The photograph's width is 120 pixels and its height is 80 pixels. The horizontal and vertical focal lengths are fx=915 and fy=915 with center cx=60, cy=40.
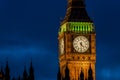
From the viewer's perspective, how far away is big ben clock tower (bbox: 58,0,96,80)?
571 feet

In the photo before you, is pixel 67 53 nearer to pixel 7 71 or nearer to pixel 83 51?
pixel 83 51

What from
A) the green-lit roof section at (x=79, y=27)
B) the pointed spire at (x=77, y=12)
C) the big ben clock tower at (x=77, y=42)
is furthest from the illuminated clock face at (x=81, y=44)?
the pointed spire at (x=77, y=12)

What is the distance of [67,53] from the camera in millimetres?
175125

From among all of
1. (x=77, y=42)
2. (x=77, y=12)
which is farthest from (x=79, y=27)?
(x=77, y=42)

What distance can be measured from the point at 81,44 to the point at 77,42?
47.7 inches

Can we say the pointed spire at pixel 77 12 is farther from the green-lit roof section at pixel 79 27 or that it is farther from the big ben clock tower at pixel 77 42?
the green-lit roof section at pixel 79 27

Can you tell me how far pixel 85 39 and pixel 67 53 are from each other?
450 centimetres

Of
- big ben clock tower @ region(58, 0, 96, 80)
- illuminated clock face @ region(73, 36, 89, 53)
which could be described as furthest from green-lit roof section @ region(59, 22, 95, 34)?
illuminated clock face @ region(73, 36, 89, 53)

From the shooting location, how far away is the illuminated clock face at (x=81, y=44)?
6885 inches

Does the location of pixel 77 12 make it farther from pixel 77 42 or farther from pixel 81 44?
pixel 81 44

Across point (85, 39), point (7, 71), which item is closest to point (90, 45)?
point (85, 39)

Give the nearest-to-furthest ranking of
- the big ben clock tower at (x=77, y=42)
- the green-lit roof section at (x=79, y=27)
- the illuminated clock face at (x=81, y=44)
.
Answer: the big ben clock tower at (x=77, y=42) → the illuminated clock face at (x=81, y=44) → the green-lit roof section at (x=79, y=27)

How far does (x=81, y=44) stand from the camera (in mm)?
174500

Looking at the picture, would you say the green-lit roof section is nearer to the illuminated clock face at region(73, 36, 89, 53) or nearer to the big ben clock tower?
A: the big ben clock tower
